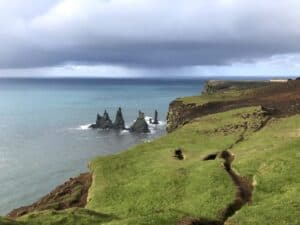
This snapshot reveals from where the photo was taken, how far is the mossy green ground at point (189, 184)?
101ft

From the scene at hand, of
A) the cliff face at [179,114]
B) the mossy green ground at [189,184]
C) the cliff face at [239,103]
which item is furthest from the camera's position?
the cliff face at [179,114]

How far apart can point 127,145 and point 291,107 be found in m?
66.8

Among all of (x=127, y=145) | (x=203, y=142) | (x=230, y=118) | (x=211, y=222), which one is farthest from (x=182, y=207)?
(x=127, y=145)

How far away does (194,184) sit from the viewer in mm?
38062

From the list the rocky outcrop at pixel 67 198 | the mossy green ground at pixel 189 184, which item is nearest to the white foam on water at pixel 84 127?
the mossy green ground at pixel 189 184

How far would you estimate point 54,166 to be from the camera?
98812 mm

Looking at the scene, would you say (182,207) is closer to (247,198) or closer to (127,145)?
(247,198)

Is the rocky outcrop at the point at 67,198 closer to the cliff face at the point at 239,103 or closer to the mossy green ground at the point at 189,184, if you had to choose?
the mossy green ground at the point at 189,184

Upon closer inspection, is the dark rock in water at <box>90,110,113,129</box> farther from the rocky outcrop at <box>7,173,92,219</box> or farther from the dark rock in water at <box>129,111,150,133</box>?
the rocky outcrop at <box>7,173,92,219</box>

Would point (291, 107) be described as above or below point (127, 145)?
above

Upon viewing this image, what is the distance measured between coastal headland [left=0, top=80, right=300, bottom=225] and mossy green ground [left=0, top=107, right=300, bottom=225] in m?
0.06

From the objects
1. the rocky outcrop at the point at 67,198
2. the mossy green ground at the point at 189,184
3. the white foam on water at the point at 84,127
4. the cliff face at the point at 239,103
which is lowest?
the white foam on water at the point at 84,127

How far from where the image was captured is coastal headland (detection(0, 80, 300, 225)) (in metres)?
31.0

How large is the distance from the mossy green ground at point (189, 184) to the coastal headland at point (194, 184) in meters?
0.06
